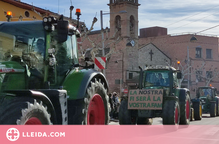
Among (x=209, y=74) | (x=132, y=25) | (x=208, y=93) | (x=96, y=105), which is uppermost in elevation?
(x=132, y=25)

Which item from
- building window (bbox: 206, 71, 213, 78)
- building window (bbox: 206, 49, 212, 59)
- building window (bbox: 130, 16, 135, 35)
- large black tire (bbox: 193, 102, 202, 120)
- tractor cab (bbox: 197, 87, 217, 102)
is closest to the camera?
large black tire (bbox: 193, 102, 202, 120)

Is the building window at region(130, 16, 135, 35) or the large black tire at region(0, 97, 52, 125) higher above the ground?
the building window at region(130, 16, 135, 35)

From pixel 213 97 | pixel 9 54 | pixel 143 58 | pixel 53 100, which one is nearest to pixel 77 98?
pixel 53 100

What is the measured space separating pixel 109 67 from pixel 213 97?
33223mm

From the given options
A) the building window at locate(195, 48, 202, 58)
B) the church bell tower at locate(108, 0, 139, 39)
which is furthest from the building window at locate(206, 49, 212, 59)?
the church bell tower at locate(108, 0, 139, 39)

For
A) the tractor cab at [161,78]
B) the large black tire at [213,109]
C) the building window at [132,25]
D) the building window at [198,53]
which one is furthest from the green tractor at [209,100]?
the building window at [198,53]

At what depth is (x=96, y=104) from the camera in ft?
24.5

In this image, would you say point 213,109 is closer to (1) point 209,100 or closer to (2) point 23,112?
(1) point 209,100

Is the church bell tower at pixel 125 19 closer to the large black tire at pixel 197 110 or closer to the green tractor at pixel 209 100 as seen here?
the green tractor at pixel 209 100

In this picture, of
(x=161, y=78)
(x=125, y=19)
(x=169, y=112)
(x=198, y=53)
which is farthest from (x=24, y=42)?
(x=198, y=53)

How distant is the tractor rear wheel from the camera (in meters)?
6.82

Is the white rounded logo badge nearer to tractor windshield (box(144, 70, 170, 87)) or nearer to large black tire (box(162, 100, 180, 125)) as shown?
large black tire (box(162, 100, 180, 125))

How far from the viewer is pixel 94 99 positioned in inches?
289

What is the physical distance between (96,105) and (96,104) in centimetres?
2
